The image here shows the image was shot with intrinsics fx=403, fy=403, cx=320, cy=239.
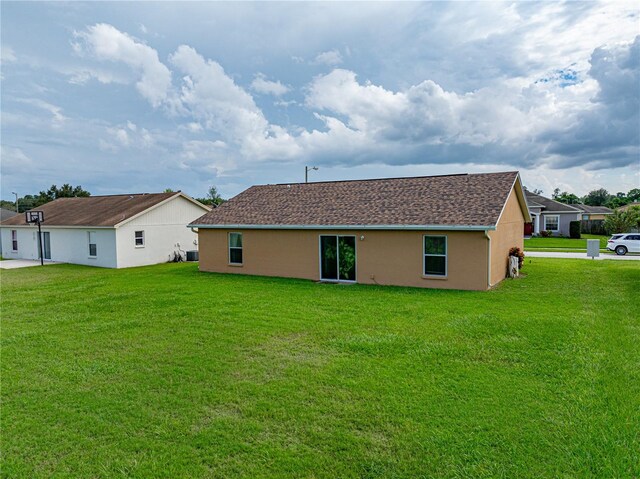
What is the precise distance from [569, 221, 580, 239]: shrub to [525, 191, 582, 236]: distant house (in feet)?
4.99

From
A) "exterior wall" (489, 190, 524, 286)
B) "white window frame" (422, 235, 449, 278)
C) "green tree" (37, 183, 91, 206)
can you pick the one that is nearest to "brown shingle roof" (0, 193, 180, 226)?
"white window frame" (422, 235, 449, 278)

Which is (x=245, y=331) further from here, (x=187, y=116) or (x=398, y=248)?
(x=187, y=116)

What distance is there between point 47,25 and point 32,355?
13.6 meters

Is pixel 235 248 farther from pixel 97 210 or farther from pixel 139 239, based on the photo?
pixel 97 210

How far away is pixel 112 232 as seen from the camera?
893 inches

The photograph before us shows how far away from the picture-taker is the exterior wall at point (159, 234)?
2309 centimetres

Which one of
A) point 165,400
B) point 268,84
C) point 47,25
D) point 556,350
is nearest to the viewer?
point 165,400

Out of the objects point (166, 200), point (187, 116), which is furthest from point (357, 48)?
point (166, 200)

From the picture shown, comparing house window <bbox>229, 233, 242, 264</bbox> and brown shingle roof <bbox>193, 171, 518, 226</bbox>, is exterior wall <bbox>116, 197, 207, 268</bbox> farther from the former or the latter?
house window <bbox>229, 233, 242, 264</bbox>

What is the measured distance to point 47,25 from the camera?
1534 centimetres

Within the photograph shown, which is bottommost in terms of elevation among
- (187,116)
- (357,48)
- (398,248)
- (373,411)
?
(373,411)

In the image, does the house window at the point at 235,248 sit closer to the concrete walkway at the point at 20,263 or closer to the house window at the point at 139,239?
the house window at the point at 139,239

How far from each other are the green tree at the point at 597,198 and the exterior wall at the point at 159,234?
312 ft

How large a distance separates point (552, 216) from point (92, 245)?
43.1 m
